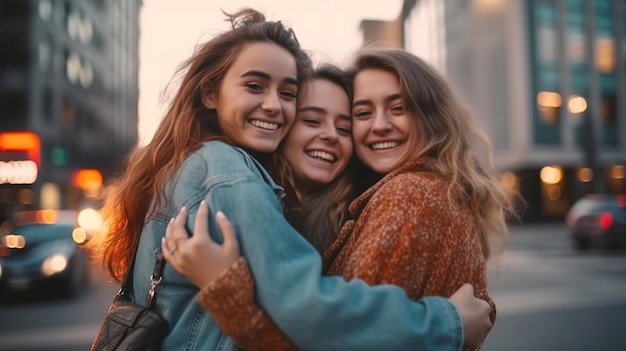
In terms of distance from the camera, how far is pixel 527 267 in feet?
40.3

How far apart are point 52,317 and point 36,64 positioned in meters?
27.7

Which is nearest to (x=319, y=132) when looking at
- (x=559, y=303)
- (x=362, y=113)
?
(x=362, y=113)

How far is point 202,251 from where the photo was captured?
59.0 inches

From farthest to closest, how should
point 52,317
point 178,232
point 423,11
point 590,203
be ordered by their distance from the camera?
point 423,11
point 590,203
point 52,317
point 178,232

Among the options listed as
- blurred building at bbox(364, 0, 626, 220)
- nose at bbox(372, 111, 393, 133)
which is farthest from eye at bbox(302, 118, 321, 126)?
blurred building at bbox(364, 0, 626, 220)

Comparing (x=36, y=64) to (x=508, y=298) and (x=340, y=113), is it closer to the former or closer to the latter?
(x=508, y=298)

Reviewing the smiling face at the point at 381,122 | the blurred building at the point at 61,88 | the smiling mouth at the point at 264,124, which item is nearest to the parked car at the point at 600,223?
the smiling face at the point at 381,122

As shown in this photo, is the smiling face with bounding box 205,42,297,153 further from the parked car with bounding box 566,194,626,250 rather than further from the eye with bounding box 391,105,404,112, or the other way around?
the parked car with bounding box 566,194,626,250

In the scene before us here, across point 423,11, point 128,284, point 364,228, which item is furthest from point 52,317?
point 423,11

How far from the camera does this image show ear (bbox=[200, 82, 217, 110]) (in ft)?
6.78

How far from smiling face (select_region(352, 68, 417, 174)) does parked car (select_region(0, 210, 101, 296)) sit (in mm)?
7185

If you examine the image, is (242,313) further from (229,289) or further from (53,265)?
(53,265)

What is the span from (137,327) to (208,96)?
933mm

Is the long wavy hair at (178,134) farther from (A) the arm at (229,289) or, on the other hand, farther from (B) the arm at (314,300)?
(B) the arm at (314,300)
